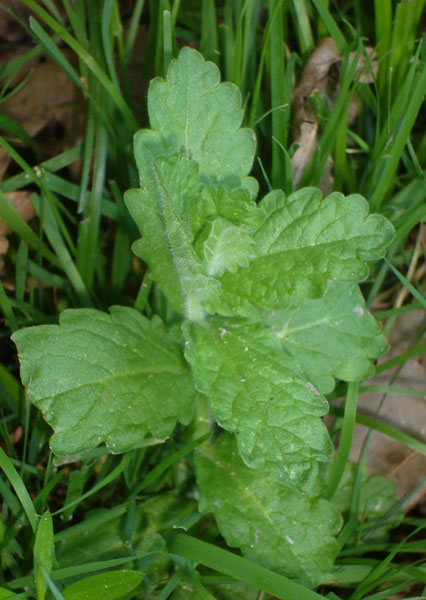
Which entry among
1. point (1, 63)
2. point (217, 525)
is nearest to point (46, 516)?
point (217, 525)

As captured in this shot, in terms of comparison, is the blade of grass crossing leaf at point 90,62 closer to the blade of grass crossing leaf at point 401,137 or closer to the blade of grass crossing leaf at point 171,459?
the blade of grass crossing leaf at point 401,137

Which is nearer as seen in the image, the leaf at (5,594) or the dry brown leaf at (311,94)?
the leaf at (5,594)

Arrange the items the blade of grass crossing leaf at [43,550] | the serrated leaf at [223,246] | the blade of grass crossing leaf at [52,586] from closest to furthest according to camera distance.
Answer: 1. the blade of grass crossing leaf at [52,586]
2. the blade of grass crossing leaf at [43,550]
3. the serrated leaf at [223,246]

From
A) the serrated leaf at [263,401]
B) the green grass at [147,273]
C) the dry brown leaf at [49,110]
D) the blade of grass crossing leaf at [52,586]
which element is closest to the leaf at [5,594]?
the green grass at [147,273]

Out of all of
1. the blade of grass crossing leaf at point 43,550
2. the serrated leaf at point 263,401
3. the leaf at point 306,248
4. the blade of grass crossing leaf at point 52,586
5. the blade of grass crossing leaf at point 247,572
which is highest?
the leaf at point 306,248

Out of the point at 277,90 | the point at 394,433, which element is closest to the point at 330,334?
the point at 394,433
